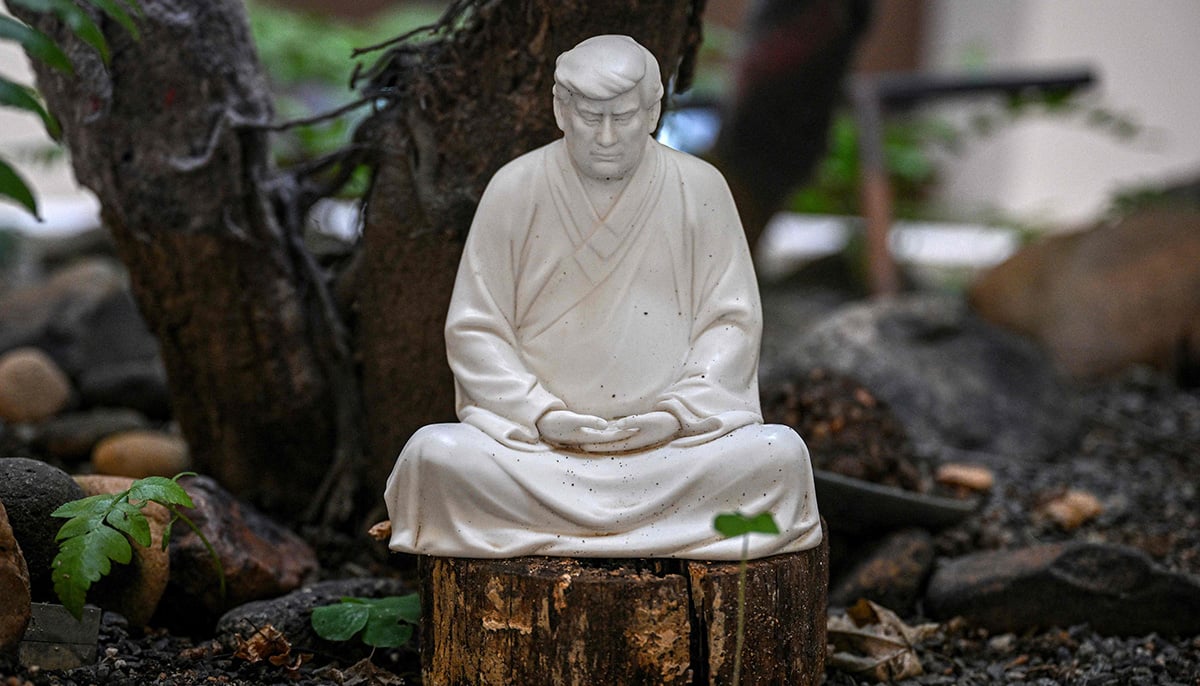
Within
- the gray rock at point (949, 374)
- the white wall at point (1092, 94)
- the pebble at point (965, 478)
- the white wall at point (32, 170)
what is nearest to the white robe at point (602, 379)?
the pebble at point (965, 478)

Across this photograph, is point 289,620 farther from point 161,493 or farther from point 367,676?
point 161,493

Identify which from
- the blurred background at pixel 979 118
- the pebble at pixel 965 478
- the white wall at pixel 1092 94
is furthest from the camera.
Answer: the white wall at pixel 1092 94

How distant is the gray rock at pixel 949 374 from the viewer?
4.97m

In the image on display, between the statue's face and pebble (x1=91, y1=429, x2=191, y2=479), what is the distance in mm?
2030

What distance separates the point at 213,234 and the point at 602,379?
4.71ft

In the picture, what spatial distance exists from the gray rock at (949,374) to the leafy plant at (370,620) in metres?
2.39

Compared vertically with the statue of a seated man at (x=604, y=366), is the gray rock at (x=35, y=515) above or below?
below

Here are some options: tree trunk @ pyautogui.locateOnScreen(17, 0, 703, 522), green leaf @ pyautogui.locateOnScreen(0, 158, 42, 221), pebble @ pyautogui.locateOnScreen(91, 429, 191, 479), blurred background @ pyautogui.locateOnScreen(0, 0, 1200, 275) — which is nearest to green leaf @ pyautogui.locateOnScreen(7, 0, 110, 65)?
green leaf @ pyautogui.locateOnScreen(0, 158, 42, 221)

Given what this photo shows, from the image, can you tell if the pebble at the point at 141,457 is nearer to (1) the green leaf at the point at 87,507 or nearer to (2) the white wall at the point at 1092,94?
(1) the green leaf at the point at 87,507

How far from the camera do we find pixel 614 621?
8.29 feet

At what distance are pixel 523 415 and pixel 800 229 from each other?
721 centimetres

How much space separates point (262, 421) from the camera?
382cm

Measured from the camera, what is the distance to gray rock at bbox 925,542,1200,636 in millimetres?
3314

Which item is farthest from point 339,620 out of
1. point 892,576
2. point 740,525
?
point 892,576
